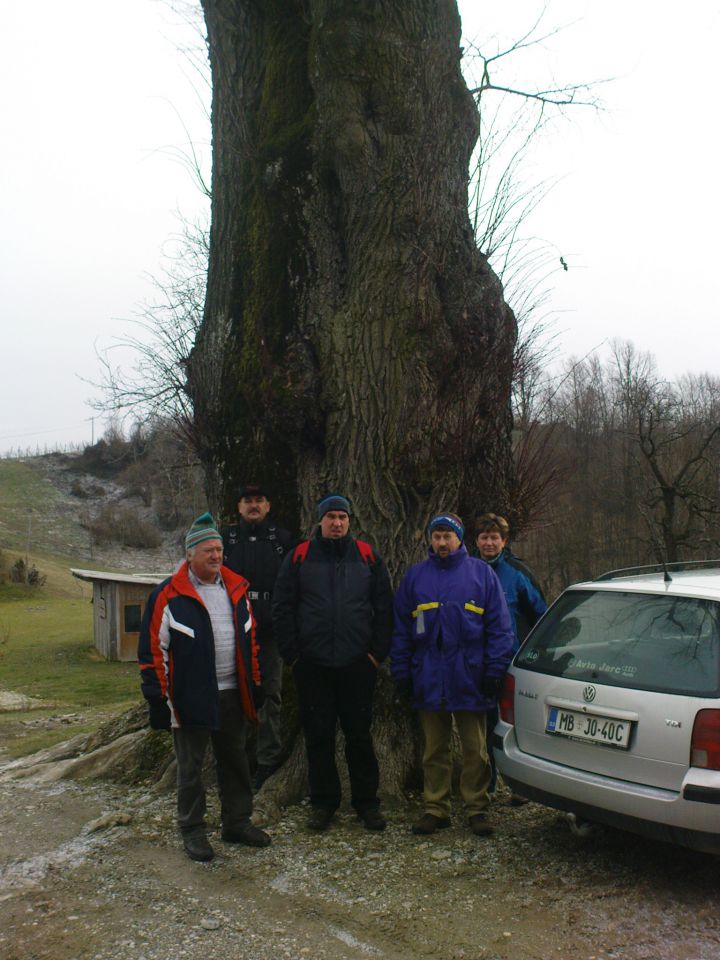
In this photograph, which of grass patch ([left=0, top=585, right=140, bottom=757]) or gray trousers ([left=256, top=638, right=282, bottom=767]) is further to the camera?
grass patch ([left=0, top=585, right=140, bottom=757])

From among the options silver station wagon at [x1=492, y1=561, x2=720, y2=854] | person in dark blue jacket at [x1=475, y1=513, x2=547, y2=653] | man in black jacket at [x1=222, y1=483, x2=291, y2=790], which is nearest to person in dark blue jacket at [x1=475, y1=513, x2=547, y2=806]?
person in dark blue jacket at [x1=475, y1=513, x2=547, y2=653]

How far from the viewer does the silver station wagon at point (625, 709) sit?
4094 mm

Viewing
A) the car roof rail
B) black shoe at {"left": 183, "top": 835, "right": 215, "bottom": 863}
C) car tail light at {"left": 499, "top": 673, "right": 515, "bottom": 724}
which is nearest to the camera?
black shoe at {"left": 183, "top": 835, "right": 215, "bottom": 863}

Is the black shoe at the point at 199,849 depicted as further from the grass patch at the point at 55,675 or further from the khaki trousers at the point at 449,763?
the grass patch at the point at 55,675

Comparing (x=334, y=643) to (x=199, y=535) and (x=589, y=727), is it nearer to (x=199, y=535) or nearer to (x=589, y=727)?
(x=199, y=535)

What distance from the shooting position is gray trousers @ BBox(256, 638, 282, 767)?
20.0 feet

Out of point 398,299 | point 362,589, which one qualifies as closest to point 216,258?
point 398,299

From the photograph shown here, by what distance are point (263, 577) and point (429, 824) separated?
6.42ft

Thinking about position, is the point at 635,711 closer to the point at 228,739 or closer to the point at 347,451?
the point at 228,739

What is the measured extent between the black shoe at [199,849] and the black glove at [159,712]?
65cm

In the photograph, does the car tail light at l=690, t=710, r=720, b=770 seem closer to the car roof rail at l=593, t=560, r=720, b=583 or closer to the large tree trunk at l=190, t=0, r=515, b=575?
the car roof rail at l=593, t=560, r=720, b=583

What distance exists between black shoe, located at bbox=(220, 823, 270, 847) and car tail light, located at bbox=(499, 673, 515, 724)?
1566 mm

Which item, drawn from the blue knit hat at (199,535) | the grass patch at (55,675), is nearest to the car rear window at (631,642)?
the blue knit hat at (199,535)

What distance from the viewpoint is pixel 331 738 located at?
542 centimetres
